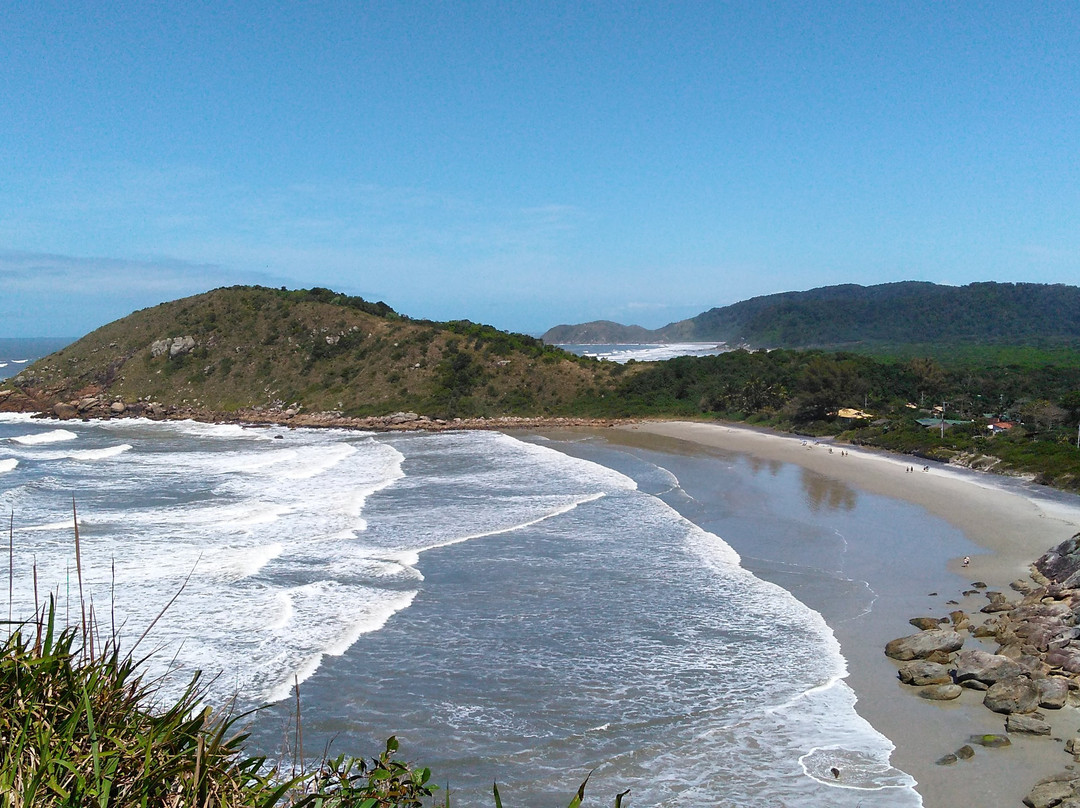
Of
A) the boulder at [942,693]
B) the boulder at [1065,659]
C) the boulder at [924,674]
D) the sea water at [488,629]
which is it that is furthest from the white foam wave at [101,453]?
the boulder at [1065,659]

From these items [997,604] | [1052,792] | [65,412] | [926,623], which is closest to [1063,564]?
[997,604]

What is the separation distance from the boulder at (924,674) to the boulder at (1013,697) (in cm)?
59

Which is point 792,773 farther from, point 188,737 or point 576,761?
point 188,737

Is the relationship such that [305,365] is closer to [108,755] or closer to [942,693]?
[942,693]

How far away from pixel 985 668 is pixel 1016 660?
0.80 metres

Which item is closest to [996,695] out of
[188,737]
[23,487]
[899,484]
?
[188,737]

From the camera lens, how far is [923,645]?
11055 millimetres

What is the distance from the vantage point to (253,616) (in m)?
12.9

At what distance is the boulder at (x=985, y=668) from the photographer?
9.90 metres

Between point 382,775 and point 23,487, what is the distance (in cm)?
2635

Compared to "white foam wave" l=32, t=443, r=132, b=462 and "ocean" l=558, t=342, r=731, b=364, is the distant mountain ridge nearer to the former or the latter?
"ocean" l=558, t=342, r=731, b=364

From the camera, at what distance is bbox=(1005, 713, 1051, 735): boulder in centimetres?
864

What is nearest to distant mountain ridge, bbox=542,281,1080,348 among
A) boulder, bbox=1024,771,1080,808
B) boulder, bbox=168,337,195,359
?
boulder, bbox=168,337,195,359

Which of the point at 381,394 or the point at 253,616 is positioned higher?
the point at 381,394
